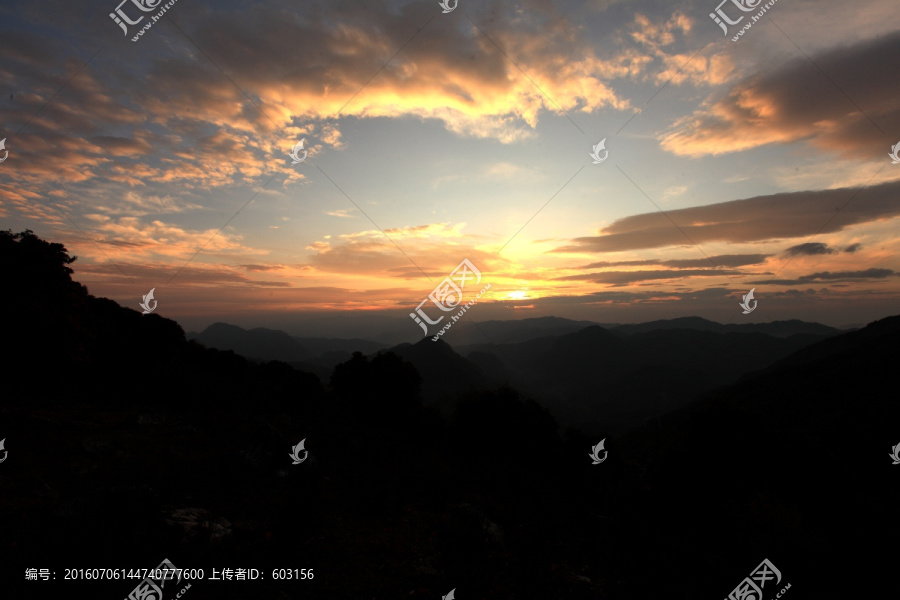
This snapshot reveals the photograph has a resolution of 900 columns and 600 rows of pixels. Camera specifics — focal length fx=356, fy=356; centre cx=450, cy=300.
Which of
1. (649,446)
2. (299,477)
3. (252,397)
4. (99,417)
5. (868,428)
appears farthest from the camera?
(649,446)

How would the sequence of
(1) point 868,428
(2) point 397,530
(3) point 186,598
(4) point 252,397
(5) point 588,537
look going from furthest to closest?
1. (1) point 868,428
2. (4) point 252,397
3. (5) point 588,537
4. (2) point 397,530
5. (3) point 186,598

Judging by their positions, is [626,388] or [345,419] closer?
[345,419]

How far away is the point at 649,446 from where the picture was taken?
6225 centimetres

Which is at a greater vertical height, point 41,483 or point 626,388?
point 41,483

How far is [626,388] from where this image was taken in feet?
607

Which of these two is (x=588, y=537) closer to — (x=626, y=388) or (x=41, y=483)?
(x=41, y=483)

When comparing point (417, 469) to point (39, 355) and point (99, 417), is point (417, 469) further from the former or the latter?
point (39, 355)

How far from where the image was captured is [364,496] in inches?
414

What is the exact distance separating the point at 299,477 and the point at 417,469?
161 inches

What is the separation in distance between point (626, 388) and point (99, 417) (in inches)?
8056

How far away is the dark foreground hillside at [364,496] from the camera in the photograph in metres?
7.24

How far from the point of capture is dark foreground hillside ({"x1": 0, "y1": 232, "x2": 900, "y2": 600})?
23.8 ft

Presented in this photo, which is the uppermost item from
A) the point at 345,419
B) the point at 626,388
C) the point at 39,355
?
the point at 39,355

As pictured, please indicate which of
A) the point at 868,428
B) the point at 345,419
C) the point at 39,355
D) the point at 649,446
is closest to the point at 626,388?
the point at 649,446
